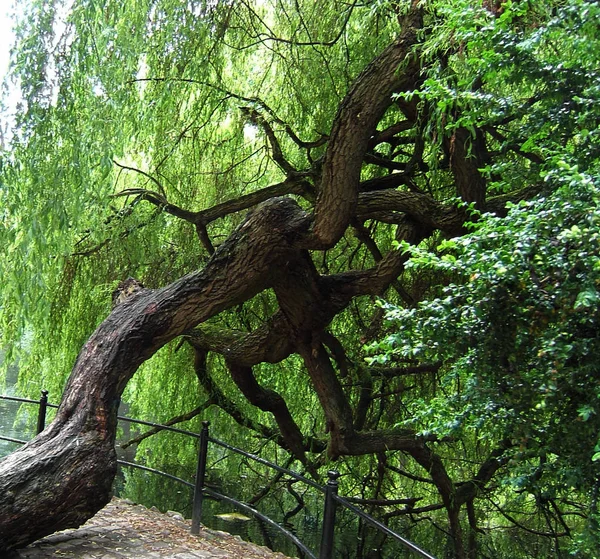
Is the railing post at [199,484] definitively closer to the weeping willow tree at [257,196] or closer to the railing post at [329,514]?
the weeping willow tree at [257,196]

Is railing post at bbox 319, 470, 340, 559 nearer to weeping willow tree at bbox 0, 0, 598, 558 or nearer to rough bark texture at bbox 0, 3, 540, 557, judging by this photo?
weeping willow tree at bbox 0, 0, 598, 558

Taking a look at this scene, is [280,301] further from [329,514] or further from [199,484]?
[329,514]

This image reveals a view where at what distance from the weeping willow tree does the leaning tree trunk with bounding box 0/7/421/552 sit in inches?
0.5

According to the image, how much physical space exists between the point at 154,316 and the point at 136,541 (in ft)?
4.64

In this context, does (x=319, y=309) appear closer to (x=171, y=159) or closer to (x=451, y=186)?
(x=451, y=186)

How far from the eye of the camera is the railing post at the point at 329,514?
11.6 ft

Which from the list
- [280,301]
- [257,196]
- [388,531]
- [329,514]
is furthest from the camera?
[257,196]

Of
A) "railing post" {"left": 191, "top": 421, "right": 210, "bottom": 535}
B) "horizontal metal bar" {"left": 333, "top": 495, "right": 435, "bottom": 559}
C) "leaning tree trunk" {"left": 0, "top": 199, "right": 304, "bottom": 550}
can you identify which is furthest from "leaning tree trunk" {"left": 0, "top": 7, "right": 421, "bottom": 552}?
"horizontal metal bar" {"left": 333, "top": 495, "right": 435, "bottom": 559}

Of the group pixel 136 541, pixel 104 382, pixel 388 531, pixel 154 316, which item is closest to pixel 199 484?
pixel 136 541

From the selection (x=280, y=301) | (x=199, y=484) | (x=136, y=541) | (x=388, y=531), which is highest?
(x=280, y=301)

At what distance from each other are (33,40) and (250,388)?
10.5 feet

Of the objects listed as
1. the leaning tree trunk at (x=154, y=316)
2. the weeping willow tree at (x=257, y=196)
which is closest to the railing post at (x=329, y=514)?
the weeping willow tree at (x=257, y=196)

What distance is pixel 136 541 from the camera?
4.38 meters

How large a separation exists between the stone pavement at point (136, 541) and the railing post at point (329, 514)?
1.06 meters
